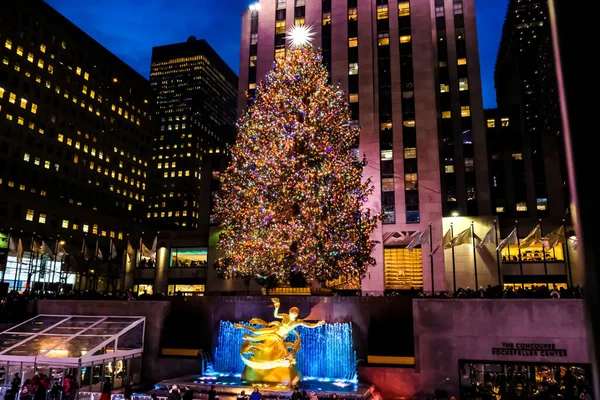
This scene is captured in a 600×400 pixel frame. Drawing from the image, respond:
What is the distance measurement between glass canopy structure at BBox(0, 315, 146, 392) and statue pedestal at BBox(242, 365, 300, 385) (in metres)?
7.01

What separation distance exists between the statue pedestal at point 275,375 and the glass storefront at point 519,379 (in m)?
7.81

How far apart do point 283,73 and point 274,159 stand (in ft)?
24.8

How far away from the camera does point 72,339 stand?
2406 cm

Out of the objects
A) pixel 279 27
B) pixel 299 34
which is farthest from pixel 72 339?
pixel 279 27

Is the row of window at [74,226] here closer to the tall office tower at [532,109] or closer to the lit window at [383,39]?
the lit window at [383,39]

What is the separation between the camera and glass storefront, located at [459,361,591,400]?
2184 cm

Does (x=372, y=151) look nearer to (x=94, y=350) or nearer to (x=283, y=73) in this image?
(x=283, y=73)

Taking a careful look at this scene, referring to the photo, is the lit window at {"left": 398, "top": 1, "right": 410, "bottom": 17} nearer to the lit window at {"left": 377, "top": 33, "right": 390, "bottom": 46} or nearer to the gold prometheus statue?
the lit window at {"left": 377, "top": 33, "right": 390, "bottom": 46}

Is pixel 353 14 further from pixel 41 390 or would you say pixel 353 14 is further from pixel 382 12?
pixel 41 390

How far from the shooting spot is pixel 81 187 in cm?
9750

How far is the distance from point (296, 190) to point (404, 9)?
1342 inches

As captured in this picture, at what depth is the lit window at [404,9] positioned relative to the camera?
180 feet

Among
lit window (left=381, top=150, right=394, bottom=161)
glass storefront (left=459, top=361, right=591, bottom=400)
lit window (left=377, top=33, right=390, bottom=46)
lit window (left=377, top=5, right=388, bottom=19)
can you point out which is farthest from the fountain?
lit window (left=377, top=5, right=388, bottom=19)

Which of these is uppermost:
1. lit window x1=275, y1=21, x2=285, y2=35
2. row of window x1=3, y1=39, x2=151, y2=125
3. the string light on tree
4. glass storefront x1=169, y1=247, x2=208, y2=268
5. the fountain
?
row of window x1=3, y1=39, x2=151, y2=125
